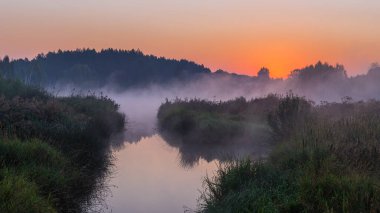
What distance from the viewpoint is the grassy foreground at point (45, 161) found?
8828mm

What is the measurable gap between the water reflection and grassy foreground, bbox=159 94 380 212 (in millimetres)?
1210

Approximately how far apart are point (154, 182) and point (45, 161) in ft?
16.2

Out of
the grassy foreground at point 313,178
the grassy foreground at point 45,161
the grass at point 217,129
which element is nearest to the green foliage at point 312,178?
the grassy foreground at point 313,178

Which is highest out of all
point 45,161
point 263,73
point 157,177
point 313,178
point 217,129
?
point 263,73

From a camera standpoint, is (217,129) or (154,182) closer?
(154,182)

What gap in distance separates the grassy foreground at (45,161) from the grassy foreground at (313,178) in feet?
11.4

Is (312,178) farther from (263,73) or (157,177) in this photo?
Result: (263,73)

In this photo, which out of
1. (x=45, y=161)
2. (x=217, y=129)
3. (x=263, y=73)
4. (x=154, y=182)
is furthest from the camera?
(x=263, y=73)

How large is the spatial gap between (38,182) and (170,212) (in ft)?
12.2

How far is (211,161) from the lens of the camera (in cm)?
2048

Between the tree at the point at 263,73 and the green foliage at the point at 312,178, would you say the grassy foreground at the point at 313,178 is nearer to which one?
the green foliage at the point at 312,178

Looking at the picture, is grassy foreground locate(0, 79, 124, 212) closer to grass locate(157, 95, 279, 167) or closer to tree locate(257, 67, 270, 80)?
grass locate(157, 95, 279, 167)

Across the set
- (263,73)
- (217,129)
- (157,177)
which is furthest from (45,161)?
(263,73)

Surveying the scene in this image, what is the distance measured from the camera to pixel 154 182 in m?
16.1
